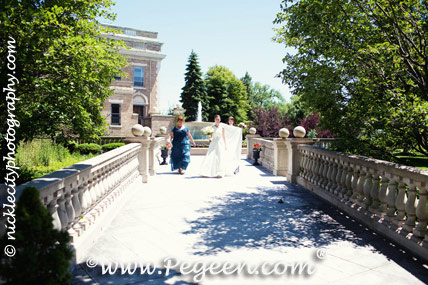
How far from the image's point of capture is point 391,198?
5.09 m

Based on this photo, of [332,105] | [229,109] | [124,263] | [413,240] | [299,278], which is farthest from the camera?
[229,109]

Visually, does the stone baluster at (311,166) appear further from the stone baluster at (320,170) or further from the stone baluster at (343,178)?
the stone baluster at (343,178)

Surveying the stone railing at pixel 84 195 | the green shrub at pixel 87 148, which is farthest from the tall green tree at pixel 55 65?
the green shrub at pixel 87 148

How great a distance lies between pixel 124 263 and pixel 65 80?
385 centimetres

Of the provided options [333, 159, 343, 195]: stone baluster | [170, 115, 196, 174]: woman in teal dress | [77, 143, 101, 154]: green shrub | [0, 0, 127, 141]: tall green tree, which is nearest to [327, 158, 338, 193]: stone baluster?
[333, 159, 343, 195]: stone baluster

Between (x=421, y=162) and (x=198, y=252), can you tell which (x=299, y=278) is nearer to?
(x=198, y=252)

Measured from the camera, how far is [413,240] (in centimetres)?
449

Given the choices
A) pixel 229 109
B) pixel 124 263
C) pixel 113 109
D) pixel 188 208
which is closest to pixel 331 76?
pixel 188 208

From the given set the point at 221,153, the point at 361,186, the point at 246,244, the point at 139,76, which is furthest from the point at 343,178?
the point at 139,76

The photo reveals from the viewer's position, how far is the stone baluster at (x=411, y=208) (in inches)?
179

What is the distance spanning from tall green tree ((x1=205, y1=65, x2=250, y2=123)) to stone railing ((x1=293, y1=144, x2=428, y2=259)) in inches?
1748

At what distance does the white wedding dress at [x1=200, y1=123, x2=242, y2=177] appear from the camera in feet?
39.8

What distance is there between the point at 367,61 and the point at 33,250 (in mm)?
6131

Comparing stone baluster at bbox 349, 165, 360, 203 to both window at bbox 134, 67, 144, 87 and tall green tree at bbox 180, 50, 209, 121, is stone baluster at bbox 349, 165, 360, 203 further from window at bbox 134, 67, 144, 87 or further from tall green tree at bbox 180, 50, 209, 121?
tall green tree at bbox 180, 50, 209, 121
